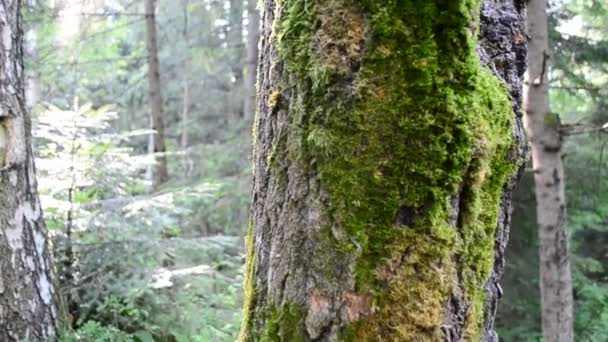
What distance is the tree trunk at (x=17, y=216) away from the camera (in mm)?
3459

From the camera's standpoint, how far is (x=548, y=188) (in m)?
5.30

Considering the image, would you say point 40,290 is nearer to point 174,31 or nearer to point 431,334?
point 431,334

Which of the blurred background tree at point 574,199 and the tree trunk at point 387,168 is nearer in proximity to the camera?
the tree trunk at point 387,168

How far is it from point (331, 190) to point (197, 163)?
394 inches

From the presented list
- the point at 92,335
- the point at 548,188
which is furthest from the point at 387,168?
the point at 548,188

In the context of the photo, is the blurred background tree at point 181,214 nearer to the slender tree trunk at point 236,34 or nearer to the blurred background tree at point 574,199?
the blurred background tree at point 574,199

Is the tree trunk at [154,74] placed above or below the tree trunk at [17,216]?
above

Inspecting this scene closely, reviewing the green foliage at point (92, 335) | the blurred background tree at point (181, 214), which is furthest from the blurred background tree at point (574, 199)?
the green foliage at point (92, 335)

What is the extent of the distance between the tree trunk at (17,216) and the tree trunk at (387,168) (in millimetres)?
2823

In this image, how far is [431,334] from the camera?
1.18m

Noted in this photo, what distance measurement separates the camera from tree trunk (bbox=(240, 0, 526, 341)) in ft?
3.77

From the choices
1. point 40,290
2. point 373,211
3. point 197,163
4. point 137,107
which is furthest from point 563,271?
point 137,107

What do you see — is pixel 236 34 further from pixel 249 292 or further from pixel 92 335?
pixel 249 292

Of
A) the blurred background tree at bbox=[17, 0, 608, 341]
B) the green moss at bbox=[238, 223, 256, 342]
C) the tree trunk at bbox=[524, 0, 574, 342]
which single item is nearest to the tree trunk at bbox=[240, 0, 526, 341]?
the green moss at bbox=[238, 223, 256, 342]
